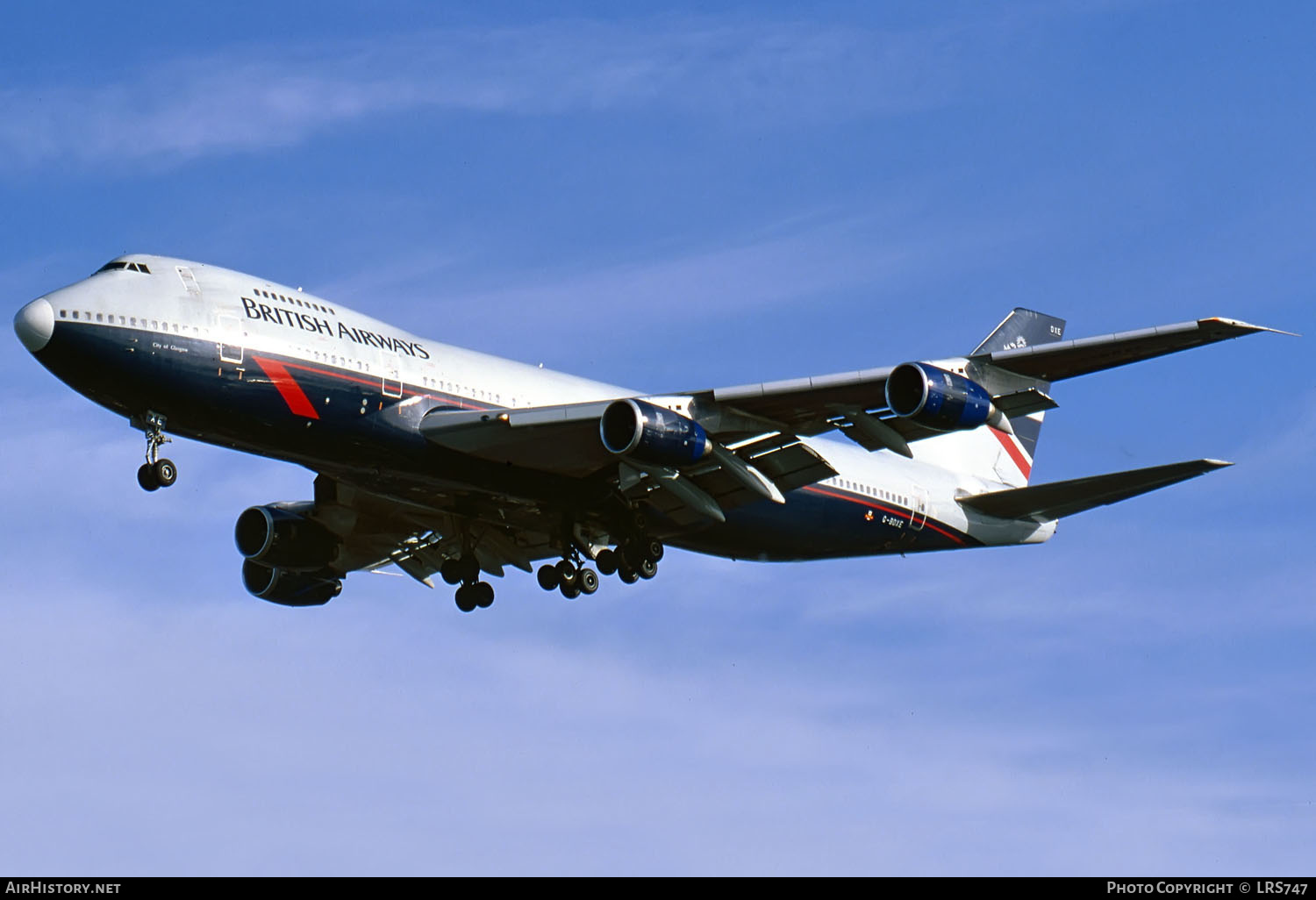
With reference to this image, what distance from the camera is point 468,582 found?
42844mm

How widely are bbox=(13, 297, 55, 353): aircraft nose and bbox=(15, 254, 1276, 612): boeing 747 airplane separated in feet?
0.13

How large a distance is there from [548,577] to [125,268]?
12.2 metres

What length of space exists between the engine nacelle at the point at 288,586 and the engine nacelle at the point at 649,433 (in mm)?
12942

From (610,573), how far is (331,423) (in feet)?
26.9

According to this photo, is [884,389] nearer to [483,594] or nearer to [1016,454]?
[483,594]

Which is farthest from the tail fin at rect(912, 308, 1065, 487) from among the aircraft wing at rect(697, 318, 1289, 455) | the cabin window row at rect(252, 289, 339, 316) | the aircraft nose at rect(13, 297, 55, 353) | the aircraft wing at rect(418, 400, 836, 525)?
the aircraft nose at rect(13, 297, 55, 353)

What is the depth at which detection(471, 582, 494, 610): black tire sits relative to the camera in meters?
42.9

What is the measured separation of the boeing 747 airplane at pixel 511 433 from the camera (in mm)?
34906

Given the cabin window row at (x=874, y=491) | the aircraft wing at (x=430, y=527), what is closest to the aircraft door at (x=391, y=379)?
the aircraft wing at (x=430, y=527)

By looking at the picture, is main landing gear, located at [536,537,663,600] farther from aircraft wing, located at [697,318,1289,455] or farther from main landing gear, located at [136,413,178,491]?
main landing gear, located at [136,413,178,491]

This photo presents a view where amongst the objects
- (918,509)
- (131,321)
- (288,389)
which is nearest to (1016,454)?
(918,509)
